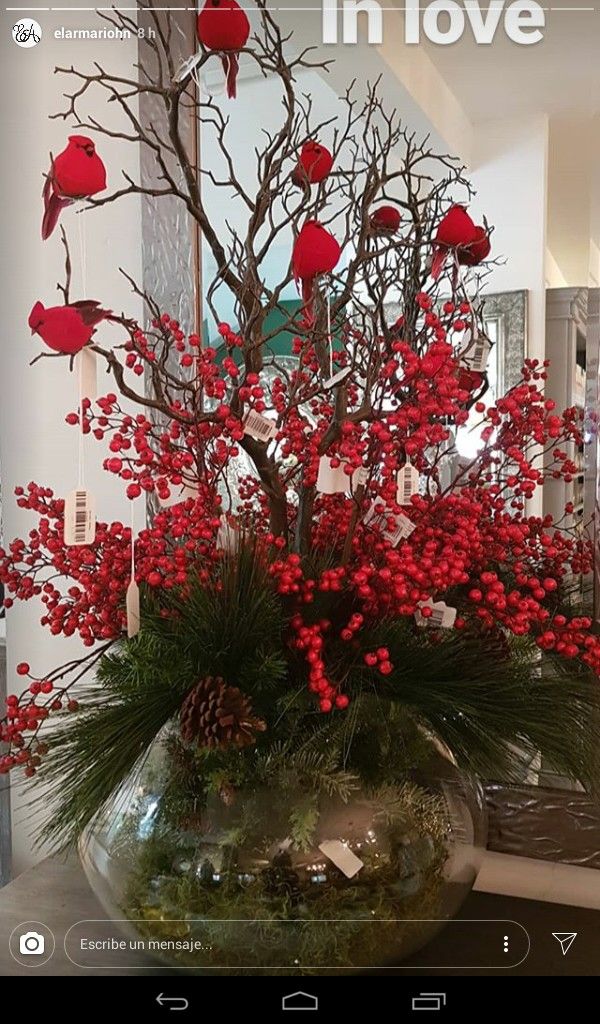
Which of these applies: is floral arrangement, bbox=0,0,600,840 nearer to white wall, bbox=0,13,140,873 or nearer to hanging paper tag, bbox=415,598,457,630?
hanging paper tag, bbox=415,598,457,630

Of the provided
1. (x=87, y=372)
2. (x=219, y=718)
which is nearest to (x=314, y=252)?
(x=87, y=372)

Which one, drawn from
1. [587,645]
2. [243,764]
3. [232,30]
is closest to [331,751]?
[243,764]

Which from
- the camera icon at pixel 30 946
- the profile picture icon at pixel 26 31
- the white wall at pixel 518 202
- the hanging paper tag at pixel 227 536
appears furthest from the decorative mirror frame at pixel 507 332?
the camera icon at pixel 30 946

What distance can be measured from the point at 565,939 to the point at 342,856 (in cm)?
17

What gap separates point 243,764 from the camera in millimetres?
440

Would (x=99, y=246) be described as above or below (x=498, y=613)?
above

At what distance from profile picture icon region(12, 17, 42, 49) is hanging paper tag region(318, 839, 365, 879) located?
50cm

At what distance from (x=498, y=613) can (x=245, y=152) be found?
1.42 feet

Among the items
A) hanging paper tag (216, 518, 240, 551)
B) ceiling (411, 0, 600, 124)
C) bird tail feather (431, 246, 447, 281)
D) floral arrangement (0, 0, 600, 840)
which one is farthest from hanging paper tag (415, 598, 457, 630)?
ceiling (411, 0, 600, 124)

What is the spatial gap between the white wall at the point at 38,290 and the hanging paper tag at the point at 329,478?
0.91ft

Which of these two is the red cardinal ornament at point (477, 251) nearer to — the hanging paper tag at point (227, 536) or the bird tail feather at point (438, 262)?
the bird tail feather at point (438, 262)

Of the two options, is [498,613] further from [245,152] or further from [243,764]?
[245,152]

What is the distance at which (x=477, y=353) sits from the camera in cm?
58
